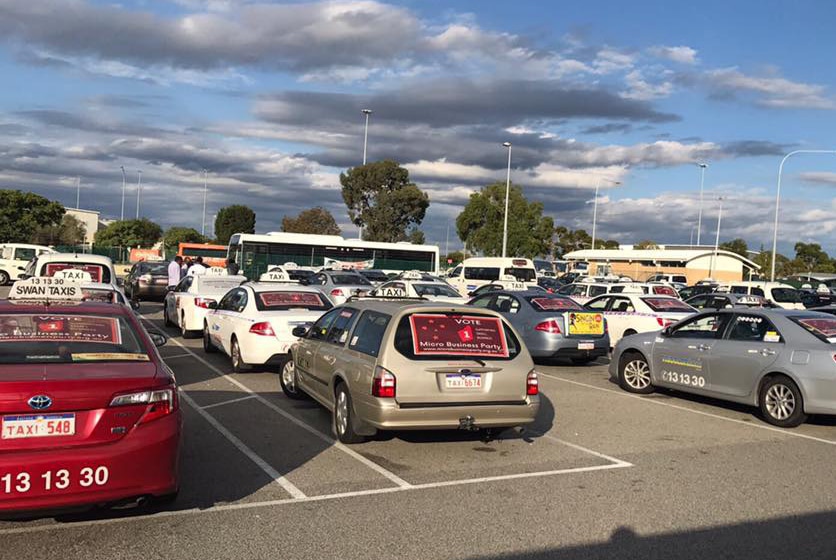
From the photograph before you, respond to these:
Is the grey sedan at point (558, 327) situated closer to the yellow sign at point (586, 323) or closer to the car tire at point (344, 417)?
the yellow sign at point (586, 323)

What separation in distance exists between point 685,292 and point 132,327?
98.2ft

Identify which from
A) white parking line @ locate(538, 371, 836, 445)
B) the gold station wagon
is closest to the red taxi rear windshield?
the gold station wagon

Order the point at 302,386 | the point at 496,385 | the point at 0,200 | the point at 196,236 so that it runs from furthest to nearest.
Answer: the point at 196,236 < the point at 0,200 < the point at 302,386 < the point at 496,385

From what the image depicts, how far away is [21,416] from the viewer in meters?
4.39

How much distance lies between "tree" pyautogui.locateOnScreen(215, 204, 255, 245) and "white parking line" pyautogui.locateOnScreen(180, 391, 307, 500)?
4489 inches

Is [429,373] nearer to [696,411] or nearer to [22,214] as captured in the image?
[696,411]

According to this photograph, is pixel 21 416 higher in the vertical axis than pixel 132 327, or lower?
lower

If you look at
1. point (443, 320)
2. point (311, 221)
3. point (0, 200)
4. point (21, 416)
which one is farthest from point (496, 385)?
point (311, 221)

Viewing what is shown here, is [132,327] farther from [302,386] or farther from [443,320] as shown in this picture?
[302,386]

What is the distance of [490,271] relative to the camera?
37.2 m

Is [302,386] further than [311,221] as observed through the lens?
No

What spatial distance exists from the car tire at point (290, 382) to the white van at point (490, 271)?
86.8ft

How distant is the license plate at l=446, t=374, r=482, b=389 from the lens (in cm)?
700

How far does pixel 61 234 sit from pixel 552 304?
84654 millimetres
